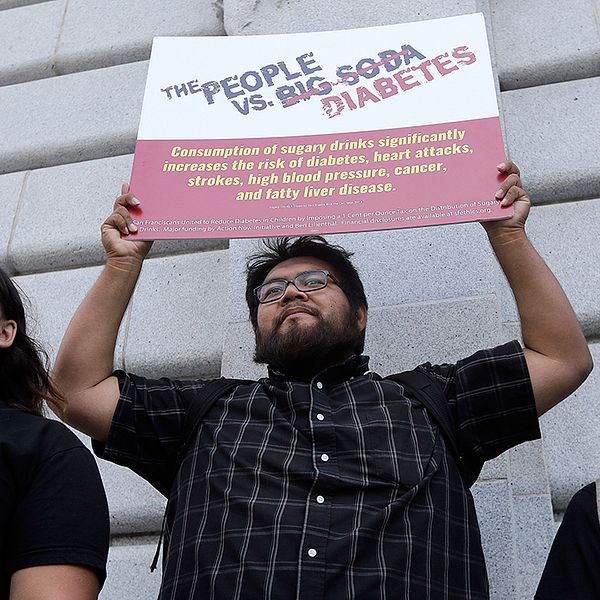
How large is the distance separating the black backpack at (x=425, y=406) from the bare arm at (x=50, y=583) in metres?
0.59

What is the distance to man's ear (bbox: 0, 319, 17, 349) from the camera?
7.76 feet

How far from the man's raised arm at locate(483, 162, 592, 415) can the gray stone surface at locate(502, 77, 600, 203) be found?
4.33ft

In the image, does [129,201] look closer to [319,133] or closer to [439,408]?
[319,133]

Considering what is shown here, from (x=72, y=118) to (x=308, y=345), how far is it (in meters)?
2.60

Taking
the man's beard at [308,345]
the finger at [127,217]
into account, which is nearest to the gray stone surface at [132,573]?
the man's beard at [308,345]

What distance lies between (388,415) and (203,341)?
148cm

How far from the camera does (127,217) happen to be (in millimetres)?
2701

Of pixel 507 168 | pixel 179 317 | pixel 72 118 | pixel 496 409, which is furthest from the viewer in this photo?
pixel 72 118

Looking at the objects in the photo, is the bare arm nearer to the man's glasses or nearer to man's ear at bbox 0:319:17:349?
man's ear at bbox 0:319:17:349

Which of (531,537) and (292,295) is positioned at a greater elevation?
(292,295)

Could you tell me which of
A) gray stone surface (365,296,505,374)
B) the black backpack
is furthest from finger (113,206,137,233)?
gray stone surface (365,296,505,374)

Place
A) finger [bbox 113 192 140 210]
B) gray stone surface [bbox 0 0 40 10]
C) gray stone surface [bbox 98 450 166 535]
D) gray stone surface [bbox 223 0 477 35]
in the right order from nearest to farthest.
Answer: finger [bbox 113 192 140 210]
gray stone surface [bbox 98 450 166 535]
gray stone surface [bbox 223 0 477 35]
gray stone surface [bbox 0 0 40 10]

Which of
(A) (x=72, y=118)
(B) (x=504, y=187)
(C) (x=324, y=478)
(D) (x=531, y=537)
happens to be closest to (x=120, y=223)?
(C) (x=324, y=478)

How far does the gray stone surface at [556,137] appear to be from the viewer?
153 inches
